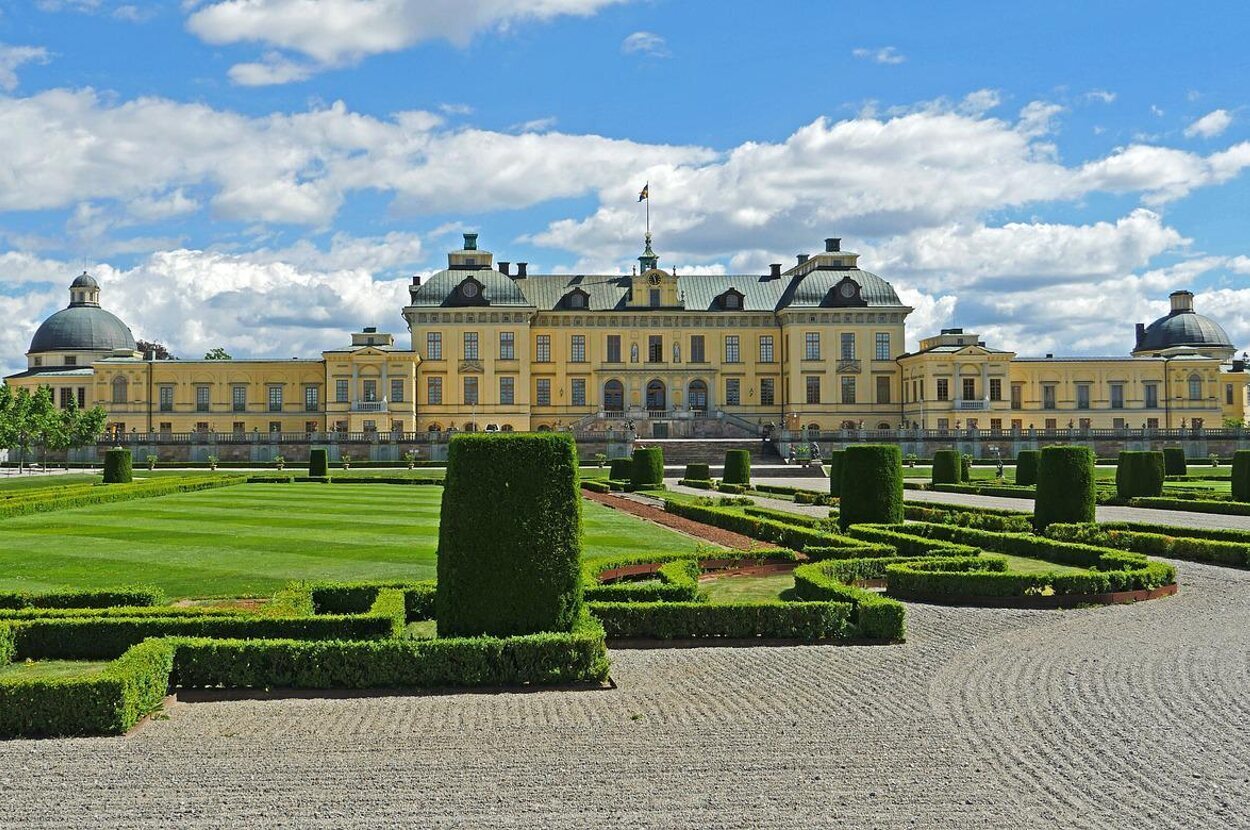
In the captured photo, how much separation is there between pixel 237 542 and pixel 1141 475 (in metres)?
21.9

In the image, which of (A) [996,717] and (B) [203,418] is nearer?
(A) [996,717]

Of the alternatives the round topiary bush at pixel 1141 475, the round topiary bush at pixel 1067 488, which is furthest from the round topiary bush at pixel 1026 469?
the round topiary bush at pixel 1067 488

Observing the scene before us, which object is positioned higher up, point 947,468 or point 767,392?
point 767,392

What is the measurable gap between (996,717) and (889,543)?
909cm

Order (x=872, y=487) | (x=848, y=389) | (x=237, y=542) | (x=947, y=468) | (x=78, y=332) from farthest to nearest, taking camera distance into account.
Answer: (x=78, y=332) < (x=848, y=389) < (x=947, y=468) < (x=872, y=487) < (x=237, y=542)

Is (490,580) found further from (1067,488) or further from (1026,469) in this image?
(1026,469)

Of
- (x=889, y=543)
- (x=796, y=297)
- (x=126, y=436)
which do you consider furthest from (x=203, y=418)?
(x=889, y=543)

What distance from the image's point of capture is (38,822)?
5.46 m

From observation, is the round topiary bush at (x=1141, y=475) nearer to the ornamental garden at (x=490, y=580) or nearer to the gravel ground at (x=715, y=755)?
the ornamental garden at (x=490, y=580)

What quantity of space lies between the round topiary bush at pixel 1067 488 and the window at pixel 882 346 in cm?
4436

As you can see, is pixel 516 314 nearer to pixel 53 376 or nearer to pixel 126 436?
pixel 126 436

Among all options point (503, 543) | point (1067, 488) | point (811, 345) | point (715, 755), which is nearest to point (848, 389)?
point (811, 345)

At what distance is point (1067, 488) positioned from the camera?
18469 millimetres

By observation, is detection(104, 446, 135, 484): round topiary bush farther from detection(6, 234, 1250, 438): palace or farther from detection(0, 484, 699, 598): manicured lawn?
detection(6, 234, 1250, 438): palace
